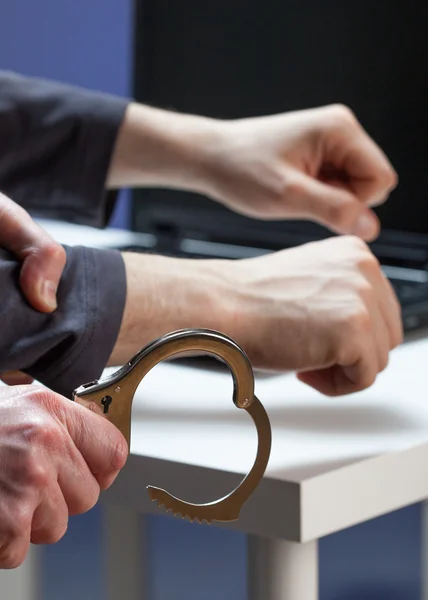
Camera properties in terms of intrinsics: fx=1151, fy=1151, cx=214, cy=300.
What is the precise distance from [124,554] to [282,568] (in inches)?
19.4

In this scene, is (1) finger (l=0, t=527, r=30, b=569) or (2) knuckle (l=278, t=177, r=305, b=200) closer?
(1) finger (l=0, t=527, r=30, b=569)

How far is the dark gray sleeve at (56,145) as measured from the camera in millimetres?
1063

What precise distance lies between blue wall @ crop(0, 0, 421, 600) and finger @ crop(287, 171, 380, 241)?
0.87 meters

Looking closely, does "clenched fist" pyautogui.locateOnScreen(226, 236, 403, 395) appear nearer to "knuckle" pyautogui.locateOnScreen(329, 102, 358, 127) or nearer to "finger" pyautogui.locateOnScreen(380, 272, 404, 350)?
"finger" pyautogui.locateOnScreen(380, 272, 404, 350)

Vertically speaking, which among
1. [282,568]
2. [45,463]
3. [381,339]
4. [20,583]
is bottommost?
[20,583]

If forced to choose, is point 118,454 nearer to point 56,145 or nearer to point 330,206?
point 330,206

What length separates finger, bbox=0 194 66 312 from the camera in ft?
2.38

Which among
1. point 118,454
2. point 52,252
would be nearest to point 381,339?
point 52,252

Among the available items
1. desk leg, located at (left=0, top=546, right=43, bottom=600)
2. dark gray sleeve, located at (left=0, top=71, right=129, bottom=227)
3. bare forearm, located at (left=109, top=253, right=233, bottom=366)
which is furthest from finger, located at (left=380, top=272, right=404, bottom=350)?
desk leg, located at (left=0, top=546, right=43, bottom=600)

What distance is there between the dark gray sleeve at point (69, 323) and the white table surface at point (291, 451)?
0.07 m

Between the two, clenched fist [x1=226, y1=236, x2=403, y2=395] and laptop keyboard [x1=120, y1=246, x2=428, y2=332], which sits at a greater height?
clenched fist [x1=226, y1=236, x2=403, y2=395]

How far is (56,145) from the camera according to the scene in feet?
3.54

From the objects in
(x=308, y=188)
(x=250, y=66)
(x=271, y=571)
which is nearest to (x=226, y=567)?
(x=250, y=66)

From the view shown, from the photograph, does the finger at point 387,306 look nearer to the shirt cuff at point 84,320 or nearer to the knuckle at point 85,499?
the shirt cuff at point 84,320
